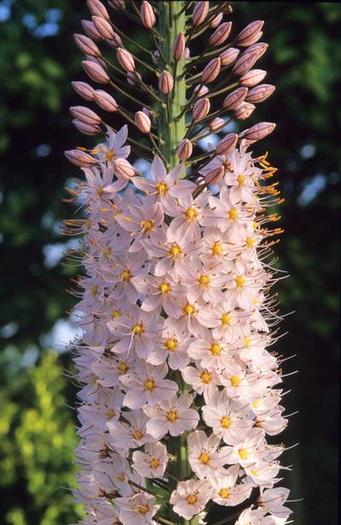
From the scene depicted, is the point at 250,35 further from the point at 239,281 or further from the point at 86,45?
the point at 239,281

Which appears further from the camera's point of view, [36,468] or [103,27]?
[36,468]

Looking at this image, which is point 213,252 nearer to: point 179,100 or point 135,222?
point 135,222

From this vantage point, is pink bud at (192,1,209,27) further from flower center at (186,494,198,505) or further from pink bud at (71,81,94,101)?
flower center at (186,494,198,505)

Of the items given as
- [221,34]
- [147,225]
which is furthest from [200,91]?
[147,225]

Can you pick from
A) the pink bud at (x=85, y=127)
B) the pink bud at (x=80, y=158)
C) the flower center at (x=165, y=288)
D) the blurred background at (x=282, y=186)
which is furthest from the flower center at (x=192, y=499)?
the blurred background at (x=282, y=186)

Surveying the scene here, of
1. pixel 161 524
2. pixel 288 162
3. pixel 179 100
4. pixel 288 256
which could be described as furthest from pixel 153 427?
pixel 288 162

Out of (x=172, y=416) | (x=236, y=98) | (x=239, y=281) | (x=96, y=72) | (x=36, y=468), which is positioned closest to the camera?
(x=172, y=416)
